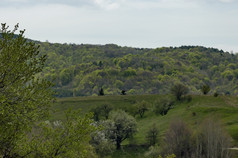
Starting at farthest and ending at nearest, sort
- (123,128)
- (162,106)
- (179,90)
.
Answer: (179,90) → (162,106) → (123,128)

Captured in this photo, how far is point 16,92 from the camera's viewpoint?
47.3 feet

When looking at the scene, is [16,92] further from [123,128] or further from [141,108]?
[141,108]

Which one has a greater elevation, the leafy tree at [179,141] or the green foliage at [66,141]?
the green foliage at [66,141]

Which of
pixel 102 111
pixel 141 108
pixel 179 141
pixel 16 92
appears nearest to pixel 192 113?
pixel 141 108

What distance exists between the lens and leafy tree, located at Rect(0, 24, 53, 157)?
1408 centimetres

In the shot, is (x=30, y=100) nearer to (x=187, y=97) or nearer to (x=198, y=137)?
(x=198, y=137)

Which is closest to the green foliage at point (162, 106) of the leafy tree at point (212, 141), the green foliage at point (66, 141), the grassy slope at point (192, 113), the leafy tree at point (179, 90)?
the grassy slope at point (192, 113)

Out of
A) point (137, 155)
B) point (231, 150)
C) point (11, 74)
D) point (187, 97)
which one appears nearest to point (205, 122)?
point (231, 150)

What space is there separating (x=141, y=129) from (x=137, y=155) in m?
24.4

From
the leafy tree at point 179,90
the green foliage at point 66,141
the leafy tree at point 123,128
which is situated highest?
the green foliage at point 66,141

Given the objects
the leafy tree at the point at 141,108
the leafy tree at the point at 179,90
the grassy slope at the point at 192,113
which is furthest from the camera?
the leafy tree at the point at 179,90

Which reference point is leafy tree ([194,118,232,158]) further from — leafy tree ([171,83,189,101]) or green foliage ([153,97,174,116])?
leafy tree ([171,83,189,101])

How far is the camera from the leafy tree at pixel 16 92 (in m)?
14.1

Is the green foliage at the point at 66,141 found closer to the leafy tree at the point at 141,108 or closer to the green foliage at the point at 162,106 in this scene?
the green foliage at the point at 162,106
